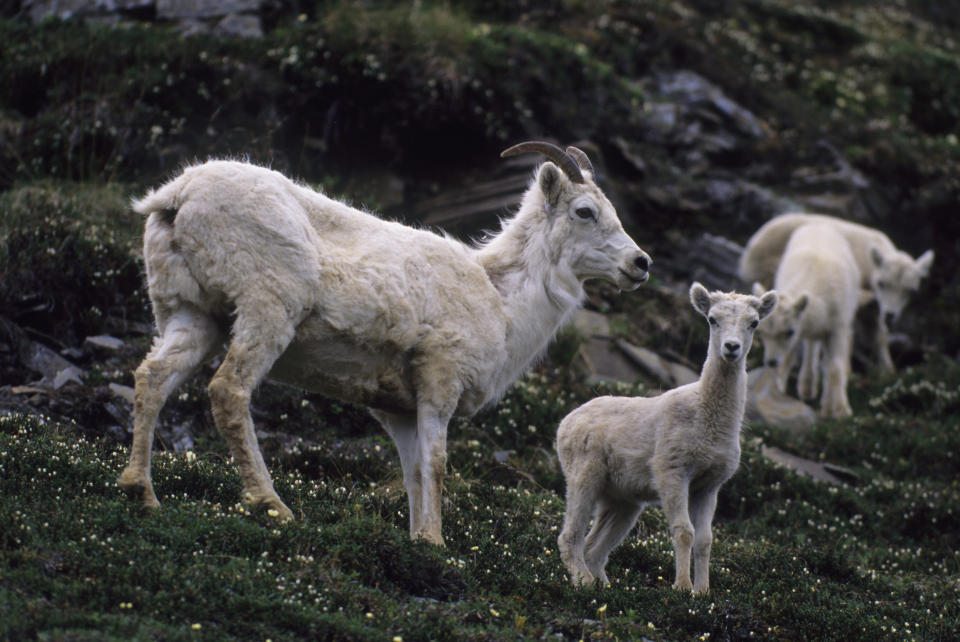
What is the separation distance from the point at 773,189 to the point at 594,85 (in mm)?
4344

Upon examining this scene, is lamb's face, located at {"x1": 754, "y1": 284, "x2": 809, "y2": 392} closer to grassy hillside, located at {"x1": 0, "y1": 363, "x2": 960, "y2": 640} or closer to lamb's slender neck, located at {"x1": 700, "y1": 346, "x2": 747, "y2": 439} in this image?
grassy hillside, located at {"x1": 0, "y1": 363, "x2": 960, "y2": 640}

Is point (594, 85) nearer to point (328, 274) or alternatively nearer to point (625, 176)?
point (625, 176)

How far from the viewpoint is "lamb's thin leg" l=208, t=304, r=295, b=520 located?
654 cm

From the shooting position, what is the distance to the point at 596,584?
718cm

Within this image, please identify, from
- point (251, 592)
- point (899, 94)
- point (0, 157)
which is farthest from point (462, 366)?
point (899, 94)

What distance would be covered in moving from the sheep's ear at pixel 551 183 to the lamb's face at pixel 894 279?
33.5 feet

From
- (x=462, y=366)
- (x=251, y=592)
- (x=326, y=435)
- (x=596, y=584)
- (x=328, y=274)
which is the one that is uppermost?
(x=328, y=274)

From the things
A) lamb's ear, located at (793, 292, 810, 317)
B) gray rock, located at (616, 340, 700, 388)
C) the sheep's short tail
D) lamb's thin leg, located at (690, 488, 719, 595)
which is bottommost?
gray rock, located at (616, 340, 700, 388)

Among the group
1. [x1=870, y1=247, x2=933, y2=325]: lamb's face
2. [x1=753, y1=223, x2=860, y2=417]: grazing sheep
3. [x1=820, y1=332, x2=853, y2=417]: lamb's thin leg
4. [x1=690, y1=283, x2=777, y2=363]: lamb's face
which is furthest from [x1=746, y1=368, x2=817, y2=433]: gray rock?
[x1=690, y1=283, x2=777, y2=363]: lamb's face

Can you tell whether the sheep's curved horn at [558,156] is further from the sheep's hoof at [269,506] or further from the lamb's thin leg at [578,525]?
the sheep's hoof at [269,506]

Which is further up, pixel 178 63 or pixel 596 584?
pixel 178 63

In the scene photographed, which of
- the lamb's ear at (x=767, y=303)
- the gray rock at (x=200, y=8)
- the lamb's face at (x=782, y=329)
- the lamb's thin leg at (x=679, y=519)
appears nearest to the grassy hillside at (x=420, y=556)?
the lamb's thin leg at (x=679, y=519)

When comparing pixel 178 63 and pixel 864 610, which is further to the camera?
pixel 178 63

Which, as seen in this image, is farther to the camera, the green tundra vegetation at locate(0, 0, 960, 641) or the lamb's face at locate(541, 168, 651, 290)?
the lamb's face at locate(541, 168, 651, 290)
